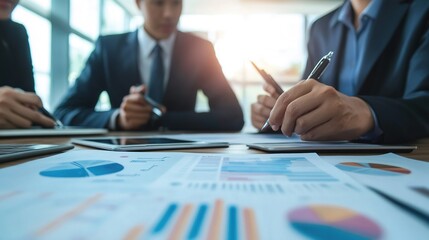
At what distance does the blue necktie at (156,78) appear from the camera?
1.21 m

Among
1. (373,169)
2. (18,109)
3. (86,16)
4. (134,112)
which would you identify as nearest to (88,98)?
(134,112)

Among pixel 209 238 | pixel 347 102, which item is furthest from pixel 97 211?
pixel 347 102

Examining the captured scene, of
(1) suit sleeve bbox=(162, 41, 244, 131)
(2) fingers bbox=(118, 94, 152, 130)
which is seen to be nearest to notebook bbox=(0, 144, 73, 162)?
(2) fingers bbox=(118, 94, 152, 130)

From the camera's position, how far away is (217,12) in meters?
5.00

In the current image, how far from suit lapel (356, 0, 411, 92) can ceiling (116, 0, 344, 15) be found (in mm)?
3909

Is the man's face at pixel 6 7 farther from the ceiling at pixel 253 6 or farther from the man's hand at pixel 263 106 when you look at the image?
the ceiling at pixel 253 6

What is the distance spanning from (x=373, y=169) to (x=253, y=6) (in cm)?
477

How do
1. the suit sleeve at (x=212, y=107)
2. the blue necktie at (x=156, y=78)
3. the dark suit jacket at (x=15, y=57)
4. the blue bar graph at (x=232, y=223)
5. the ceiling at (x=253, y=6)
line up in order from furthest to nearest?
1. the ceiling at (x=253, y=6)
2. the blue necktie at (x=156, y=78)
3. the suit sleeve at (x=212, y=107)
4. the dark suit jacket at (x=15, y=57)
5. the blue bar graph at (x=232, y=223)

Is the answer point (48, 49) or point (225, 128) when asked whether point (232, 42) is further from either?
point (225, 128)

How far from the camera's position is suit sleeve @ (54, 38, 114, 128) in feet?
3.28

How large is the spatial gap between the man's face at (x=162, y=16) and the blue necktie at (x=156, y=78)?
146 millimetres

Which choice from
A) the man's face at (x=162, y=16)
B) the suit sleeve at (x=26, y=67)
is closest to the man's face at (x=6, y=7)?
the suit sleeve at (x=26, y=67)

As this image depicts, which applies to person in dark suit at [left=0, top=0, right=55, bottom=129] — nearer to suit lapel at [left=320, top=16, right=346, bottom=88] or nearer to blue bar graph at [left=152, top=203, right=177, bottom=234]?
blue bar graph at [left=152, top=203, right=177, bottom=234]

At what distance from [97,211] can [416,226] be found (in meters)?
0.17
